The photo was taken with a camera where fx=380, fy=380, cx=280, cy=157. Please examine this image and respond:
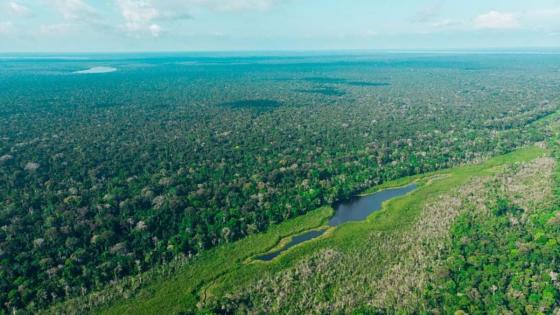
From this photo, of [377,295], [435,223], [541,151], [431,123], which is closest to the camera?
[377,295]

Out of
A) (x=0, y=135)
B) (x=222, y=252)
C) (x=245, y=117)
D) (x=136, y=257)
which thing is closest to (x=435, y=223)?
(x=222, y=252)

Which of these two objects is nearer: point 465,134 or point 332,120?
point 465,134

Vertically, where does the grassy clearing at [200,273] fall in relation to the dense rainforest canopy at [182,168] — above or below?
below

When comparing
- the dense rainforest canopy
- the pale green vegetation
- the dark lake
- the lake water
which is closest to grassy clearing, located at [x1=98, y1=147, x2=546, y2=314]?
the pale green vegetation

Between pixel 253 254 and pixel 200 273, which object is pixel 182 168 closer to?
pixel 253 254

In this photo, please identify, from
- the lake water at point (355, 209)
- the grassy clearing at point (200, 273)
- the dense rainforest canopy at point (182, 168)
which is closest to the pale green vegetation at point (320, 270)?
the grassy clearing at point (200, 273)

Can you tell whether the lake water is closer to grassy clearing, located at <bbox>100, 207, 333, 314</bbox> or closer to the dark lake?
the dark lake

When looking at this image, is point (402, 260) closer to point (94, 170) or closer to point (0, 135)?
point (94, 170)

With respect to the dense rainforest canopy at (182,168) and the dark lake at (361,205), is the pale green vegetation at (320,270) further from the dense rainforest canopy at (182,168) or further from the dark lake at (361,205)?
the dense rainforest canopy at (182,168)
